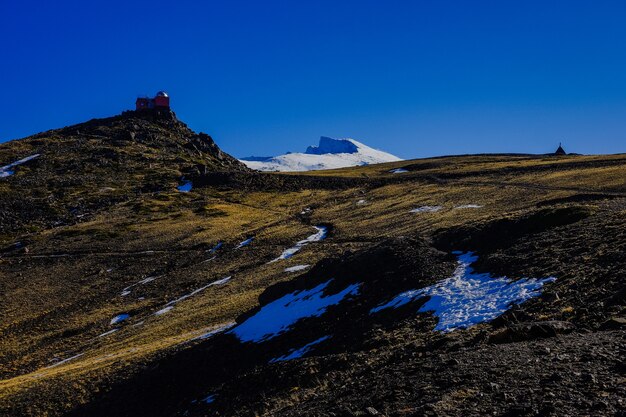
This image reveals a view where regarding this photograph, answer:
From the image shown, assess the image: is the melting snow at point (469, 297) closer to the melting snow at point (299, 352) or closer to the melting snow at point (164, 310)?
the melting snow at point (299, 352)

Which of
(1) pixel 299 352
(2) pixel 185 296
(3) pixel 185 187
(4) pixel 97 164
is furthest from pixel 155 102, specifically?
(1) pixel 299 352

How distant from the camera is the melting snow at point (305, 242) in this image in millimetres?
66975

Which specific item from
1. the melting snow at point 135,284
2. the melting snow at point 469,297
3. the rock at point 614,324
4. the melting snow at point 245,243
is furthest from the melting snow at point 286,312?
the melting snow at point 245,243

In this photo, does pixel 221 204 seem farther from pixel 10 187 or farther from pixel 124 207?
pixel 10 187

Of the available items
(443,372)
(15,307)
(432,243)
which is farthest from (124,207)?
(443,372)

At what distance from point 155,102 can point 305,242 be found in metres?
142

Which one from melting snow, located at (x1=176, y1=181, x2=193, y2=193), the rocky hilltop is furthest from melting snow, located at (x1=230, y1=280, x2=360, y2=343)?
melting snow, located at (x1=176, y1=181, x2=193, y2=193)

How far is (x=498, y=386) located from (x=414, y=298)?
13641 millimetres

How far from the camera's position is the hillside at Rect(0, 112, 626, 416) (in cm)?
1545

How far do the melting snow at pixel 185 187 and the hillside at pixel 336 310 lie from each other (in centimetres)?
3211

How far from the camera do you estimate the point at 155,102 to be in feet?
641

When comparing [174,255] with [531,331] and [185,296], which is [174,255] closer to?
[185,296]

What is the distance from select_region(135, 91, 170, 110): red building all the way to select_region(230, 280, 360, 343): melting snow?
173m

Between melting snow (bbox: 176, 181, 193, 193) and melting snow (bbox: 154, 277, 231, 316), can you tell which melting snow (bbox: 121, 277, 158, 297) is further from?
melting snow (bbox: 176, 181, 193, 193)
